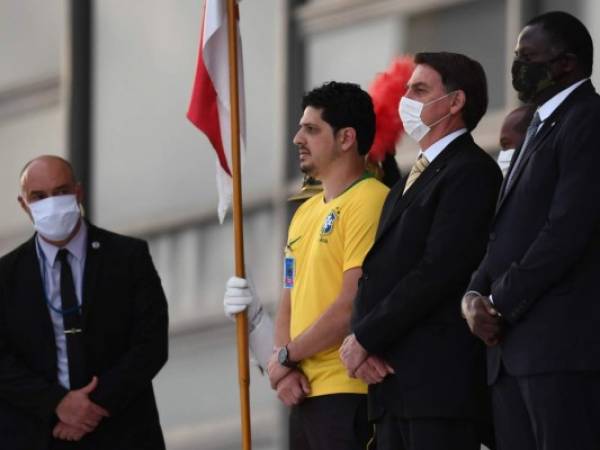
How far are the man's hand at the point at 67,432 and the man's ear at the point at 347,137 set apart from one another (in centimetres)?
148

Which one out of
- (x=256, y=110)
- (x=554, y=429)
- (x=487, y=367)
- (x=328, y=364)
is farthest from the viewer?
(x=256, y=110)

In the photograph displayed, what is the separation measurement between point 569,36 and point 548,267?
0.70m

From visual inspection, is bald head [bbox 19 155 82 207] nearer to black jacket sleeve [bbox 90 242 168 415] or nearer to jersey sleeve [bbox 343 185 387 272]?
black jacket sleeve [bbox 90 242 168 415]

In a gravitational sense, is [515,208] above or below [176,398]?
above

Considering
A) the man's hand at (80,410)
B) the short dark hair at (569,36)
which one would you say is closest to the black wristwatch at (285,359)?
the man's hand at (80,410)

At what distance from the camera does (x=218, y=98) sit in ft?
22.3

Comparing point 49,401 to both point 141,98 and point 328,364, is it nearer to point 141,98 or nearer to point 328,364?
point 328,364

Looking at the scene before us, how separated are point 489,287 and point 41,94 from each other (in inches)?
276

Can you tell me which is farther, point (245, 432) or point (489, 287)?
point (245, 432)

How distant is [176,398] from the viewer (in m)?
10.5

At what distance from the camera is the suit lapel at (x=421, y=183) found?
559 cm

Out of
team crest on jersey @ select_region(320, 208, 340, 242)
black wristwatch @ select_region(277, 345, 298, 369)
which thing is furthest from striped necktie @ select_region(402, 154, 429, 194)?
black wristwatch @ select_region(277, 345, 298, 369)

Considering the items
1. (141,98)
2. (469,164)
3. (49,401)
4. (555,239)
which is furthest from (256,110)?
(555,239)

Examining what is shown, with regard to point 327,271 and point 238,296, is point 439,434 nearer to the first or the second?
point 327,271
